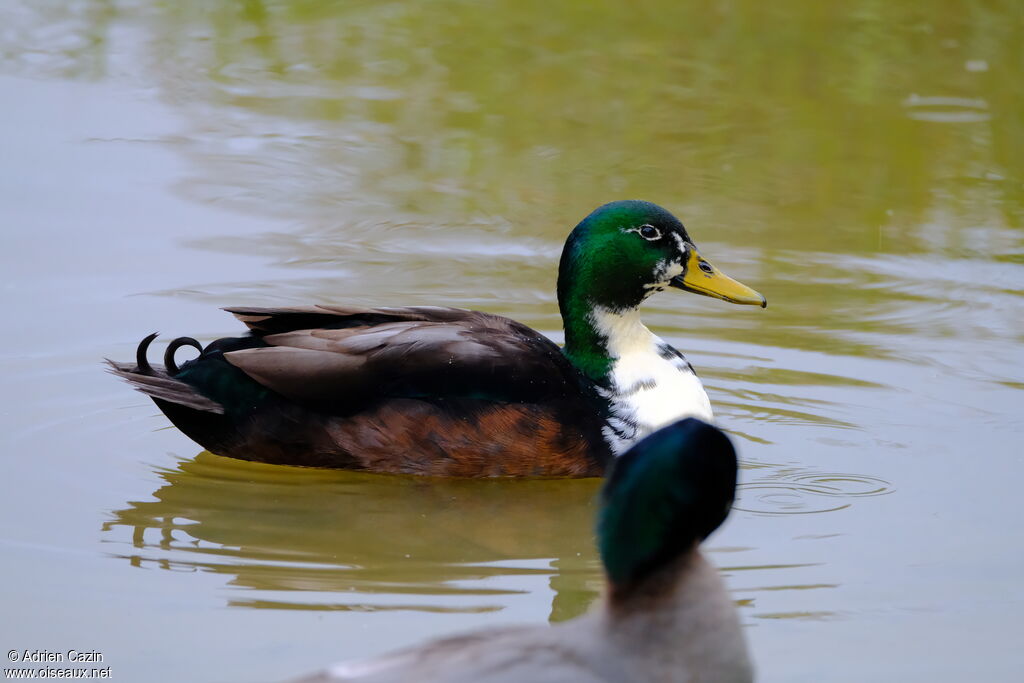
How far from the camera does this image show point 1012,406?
285 inches

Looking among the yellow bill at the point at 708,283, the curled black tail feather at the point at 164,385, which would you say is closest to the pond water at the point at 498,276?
the curled black tail feather at the point at 164,385

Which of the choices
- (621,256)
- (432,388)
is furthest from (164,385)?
(621,256)

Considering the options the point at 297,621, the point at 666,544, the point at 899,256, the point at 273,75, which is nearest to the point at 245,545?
the point at 297,621

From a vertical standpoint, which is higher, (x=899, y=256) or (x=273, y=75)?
(x=273, y=75)

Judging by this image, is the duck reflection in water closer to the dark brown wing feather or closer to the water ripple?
the dark brown wing feather

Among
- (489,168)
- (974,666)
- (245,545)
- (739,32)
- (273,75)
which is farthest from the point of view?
(739,32)

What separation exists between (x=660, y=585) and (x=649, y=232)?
3212 mm

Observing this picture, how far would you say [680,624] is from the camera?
378 cm

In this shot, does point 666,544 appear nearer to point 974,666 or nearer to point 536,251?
point 974,666

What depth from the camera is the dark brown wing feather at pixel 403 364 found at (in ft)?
21.1

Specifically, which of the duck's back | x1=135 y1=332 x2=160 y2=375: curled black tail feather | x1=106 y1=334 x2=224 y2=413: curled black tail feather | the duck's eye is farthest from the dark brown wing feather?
the duck's eye

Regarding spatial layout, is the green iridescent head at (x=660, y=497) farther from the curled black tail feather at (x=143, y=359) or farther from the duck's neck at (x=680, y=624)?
the curled black tail feather at (x=143, y=359)

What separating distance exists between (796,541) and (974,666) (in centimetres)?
104

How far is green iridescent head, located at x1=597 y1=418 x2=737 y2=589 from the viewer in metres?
3.81
